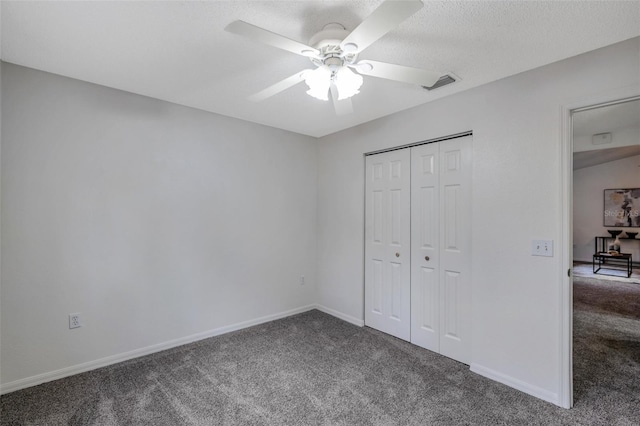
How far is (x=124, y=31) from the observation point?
1.75 metres

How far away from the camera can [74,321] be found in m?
2.38

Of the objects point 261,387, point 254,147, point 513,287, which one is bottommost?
point 261,387

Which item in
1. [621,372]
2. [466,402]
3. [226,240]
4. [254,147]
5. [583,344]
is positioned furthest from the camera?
[254,147]

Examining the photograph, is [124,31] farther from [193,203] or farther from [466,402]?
[466,402]

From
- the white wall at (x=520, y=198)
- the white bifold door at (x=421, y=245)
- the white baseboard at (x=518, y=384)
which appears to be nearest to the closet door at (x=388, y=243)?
the white bifold door at (x=421, y=245)

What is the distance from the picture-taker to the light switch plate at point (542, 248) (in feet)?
6.82

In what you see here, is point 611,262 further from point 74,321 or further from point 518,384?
point 74,321

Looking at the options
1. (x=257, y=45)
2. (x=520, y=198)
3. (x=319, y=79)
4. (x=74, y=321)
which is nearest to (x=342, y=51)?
(x=319, y=79)

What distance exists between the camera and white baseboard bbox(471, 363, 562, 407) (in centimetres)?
204

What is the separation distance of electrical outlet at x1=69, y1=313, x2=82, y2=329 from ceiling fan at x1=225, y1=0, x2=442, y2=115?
7.56 ft

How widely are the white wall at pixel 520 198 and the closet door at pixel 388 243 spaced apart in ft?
2.01

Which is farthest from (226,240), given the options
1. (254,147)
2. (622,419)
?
(622,419)

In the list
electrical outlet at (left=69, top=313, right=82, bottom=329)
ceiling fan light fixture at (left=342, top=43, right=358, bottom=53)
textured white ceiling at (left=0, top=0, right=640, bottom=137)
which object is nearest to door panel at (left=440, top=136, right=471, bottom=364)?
textured white ceiling at (left=0, top=0, right=640, bottom=137)

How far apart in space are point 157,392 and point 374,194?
8.81 ft
